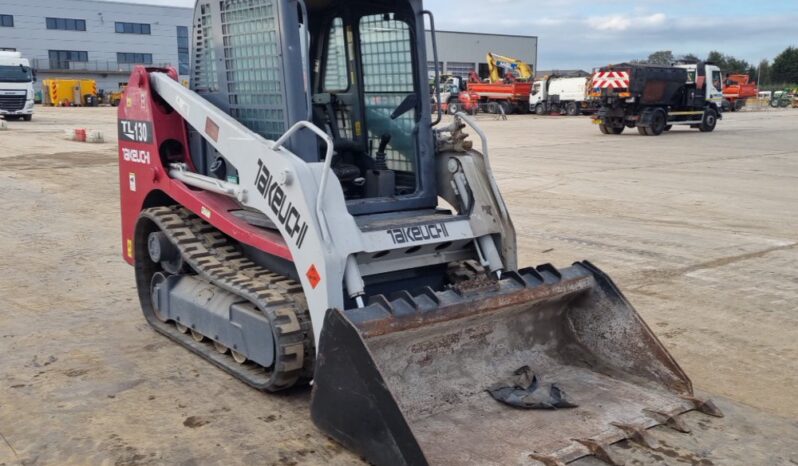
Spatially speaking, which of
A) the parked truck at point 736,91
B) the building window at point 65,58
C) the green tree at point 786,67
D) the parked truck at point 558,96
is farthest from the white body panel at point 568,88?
the green tree at point 786,67

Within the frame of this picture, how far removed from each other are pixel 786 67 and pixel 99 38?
7938 centimetres

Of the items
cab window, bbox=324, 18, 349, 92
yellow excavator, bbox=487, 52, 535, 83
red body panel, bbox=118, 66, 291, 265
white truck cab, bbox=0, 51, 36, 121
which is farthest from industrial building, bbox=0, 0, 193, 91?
cab window, bbox=324, 18, 349, 92

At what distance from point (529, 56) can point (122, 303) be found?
82.6 metres

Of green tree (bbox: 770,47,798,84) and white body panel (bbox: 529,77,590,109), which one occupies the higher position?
green tree (bbox: 770,47,798,84)

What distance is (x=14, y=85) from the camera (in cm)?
3238

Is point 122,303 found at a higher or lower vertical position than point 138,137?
lower

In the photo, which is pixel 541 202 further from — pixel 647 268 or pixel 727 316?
pixel 727 316

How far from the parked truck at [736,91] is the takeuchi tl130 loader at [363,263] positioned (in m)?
49.0

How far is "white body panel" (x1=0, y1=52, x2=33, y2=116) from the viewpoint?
3212cm

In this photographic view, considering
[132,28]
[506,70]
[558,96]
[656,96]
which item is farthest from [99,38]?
[656,96]

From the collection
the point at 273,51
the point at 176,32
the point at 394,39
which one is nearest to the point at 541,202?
the point at 394,39

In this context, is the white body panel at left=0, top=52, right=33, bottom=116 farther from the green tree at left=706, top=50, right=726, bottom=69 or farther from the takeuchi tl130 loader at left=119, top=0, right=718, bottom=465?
the green tree at left=706, top=50, right=726, bottom=69

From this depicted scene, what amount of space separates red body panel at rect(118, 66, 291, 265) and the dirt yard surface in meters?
0.94

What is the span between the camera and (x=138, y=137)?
5.88 metres
